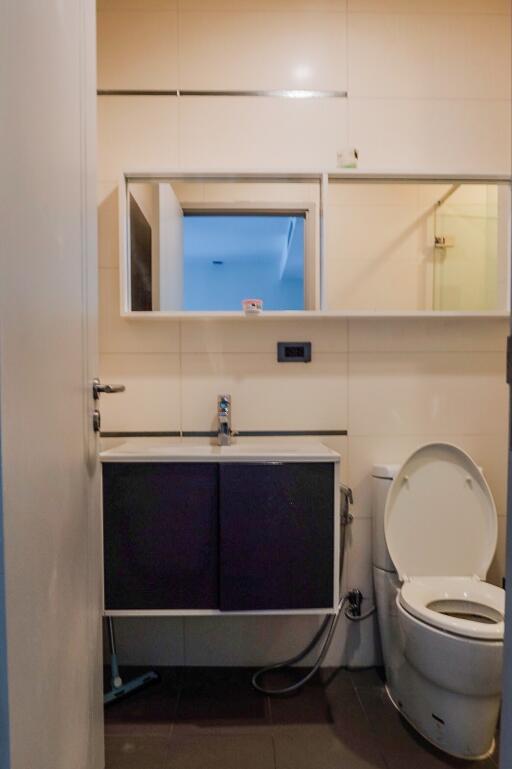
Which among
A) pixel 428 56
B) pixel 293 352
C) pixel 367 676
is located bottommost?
pixel 367 676

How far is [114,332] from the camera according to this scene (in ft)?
5.15

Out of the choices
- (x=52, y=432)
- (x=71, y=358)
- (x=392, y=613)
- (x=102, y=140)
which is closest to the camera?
(x=52, y=432)

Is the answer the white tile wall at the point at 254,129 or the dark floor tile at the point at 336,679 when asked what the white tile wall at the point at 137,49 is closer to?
the white tile wall at the point at 254,129

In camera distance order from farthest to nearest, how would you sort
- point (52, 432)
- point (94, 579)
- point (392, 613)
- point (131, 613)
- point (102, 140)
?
1. point (102, 140)
2. point (392, 613)
3. point (131, 613)
4. point (94, 579)
5. point (52, 432)

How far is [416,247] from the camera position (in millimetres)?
1557

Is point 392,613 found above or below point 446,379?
below

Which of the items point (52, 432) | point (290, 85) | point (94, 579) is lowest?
point (94, 579)

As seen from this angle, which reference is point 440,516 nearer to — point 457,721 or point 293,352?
point 457,721

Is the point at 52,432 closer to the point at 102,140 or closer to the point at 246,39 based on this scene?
the point at 102,140

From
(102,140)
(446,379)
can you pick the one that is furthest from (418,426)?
(102,140)

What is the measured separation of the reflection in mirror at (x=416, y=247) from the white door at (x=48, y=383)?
3.05ft

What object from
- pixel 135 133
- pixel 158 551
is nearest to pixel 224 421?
pixel 158 551

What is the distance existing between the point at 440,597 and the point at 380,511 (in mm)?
319

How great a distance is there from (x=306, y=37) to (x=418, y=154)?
0.61 m
